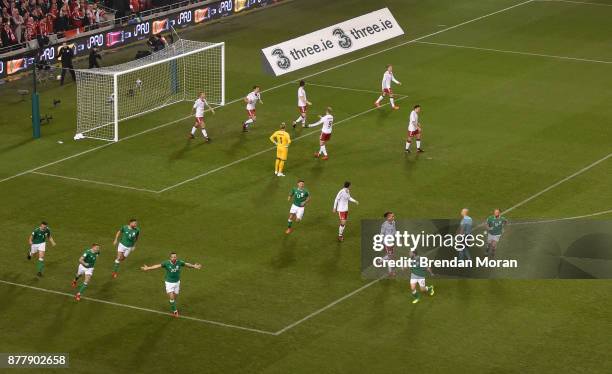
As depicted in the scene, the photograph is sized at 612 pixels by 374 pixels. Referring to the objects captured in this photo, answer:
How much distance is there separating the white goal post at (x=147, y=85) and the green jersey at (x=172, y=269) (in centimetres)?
1718

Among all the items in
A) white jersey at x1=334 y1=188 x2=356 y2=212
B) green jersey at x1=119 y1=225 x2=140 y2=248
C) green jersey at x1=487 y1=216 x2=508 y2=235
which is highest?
white jersey at x1=334 y1=188 x2=356 y2=212

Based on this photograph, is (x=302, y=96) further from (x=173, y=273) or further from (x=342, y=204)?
(x=173, y=273)

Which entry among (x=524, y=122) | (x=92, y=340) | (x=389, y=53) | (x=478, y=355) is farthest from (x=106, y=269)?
(x=389, y=53)

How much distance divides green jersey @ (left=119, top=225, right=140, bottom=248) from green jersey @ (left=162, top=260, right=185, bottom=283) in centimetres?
335

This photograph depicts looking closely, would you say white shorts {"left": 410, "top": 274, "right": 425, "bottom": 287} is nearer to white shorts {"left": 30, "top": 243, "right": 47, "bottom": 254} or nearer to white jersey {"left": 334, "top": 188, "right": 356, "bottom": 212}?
white jersey {"left": 334, "top": 188, "right": 356, "bottom": 212}

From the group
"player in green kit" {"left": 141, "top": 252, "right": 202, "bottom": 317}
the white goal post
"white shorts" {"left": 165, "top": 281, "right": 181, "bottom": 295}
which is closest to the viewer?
"player in green kit" {"left": 141, "top": 252, "right": 202, "bottom": 317}

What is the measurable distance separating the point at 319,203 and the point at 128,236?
28.2ft

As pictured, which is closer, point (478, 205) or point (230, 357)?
point (230, 357)

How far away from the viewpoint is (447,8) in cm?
7612

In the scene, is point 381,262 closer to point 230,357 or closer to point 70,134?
point 230,357

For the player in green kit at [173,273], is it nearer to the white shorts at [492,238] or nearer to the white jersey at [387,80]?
the white shorts at [492,238]

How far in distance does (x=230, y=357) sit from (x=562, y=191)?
17.4m

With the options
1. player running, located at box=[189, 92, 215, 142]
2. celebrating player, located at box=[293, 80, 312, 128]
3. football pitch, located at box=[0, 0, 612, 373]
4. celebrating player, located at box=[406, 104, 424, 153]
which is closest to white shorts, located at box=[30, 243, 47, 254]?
football pitch, located at box=[0, 0, 612, 373]

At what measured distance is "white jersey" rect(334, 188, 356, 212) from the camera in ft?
135
